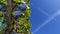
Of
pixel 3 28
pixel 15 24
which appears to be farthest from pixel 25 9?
pixel 3 28

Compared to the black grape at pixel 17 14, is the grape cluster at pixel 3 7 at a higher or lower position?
higher

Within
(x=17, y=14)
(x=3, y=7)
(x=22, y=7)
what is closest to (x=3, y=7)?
(x=3, y=7)

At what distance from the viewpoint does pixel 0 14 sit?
5.23 metres

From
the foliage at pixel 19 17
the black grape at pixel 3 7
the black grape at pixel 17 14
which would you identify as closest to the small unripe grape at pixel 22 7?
the foliage at pixel 19 17

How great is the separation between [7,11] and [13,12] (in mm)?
238

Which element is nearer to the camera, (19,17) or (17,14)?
(17,14)

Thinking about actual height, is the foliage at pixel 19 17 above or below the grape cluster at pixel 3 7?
below

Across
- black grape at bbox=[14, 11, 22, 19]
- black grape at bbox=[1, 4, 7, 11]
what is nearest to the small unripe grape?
black grape at bbox=[14, 11, 22, 19]

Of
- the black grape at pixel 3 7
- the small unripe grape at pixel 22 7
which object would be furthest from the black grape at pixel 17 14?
the black grape at pixel 3 7

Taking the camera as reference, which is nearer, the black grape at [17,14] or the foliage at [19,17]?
the foliage at [19,17]

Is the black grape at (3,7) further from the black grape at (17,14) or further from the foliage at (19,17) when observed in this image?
the black grape at (17,14)

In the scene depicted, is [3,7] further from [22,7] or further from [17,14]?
[22,7]

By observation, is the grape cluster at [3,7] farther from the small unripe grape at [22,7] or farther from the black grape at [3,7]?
the small unripe grape at [22,7]

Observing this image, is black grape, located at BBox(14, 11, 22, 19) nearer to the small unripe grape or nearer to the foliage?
the foliage
